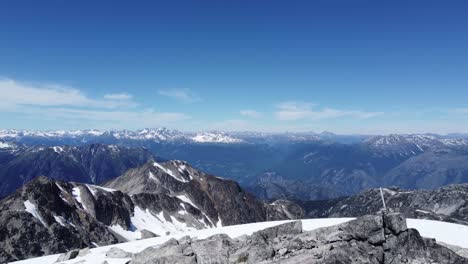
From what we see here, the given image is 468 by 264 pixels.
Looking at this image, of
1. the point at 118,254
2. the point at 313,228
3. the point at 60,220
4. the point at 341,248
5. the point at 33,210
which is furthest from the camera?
the point at 60,220

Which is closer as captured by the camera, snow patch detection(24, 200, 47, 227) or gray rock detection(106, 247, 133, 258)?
Result: gray rock detection(106, 247, 133, 258)

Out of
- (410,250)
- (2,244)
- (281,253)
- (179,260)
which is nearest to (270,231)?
(281,253)

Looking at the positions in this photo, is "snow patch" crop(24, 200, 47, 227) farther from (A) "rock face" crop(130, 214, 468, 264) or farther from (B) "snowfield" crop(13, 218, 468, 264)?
(A) "rock face" crop(130, 214, 468, 264)

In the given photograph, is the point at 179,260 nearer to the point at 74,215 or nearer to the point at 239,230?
the point at 239,230

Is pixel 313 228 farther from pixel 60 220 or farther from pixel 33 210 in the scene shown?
pixel 60 220

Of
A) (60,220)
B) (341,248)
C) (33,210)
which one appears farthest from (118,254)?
(60,220)

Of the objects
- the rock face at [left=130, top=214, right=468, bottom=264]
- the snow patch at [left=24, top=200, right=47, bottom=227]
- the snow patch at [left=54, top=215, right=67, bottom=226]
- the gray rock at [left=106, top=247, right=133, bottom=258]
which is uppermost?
the rock face at [left=130, top=214, right=468, bottom=264]

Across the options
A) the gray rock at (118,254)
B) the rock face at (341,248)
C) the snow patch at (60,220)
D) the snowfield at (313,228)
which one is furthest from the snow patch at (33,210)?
the rock face at (341,248)

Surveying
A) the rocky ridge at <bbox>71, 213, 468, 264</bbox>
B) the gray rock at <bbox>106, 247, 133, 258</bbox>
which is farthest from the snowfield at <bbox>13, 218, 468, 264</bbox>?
the rocky ridge at <bbox>71, 213, 468, 264</bbox>
